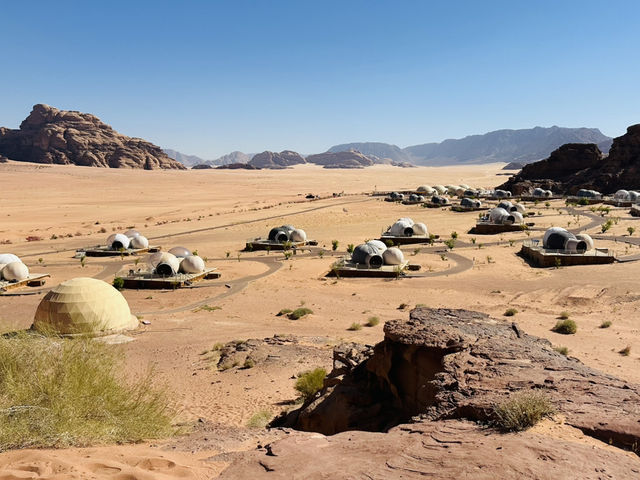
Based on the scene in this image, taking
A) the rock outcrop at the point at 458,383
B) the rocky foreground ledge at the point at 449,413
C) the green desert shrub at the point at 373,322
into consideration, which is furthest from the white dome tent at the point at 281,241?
the rock outcrop at the point at 458,383

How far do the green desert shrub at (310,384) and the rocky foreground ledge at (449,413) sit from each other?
110 cm

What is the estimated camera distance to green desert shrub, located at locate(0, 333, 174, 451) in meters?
9.71

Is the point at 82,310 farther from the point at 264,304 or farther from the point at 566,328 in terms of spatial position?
the point at 566,328

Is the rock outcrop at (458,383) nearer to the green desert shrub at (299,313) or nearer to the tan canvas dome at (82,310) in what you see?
the green desert shrub at (299,313)

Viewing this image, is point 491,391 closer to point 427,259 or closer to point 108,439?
point 108,439

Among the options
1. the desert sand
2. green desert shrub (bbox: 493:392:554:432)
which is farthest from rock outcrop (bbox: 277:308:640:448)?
the desert sand

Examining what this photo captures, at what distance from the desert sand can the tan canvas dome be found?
1.55 meters

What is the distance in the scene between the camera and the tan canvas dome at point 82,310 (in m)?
24.2

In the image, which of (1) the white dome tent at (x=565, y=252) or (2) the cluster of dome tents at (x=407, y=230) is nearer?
(1) the white dome tent at (x=565, y=252)

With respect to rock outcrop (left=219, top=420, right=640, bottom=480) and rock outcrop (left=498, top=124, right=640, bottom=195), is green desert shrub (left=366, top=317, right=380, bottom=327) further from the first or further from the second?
rock outcrop (left=498, top=124, right=640, bottom=195)

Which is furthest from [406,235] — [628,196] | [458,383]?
[628,196]

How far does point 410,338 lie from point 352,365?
3575 millimetres

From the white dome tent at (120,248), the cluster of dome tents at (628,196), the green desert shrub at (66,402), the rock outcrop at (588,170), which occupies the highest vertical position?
the rock outcrop at (588,170)

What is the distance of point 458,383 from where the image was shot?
1149cm
